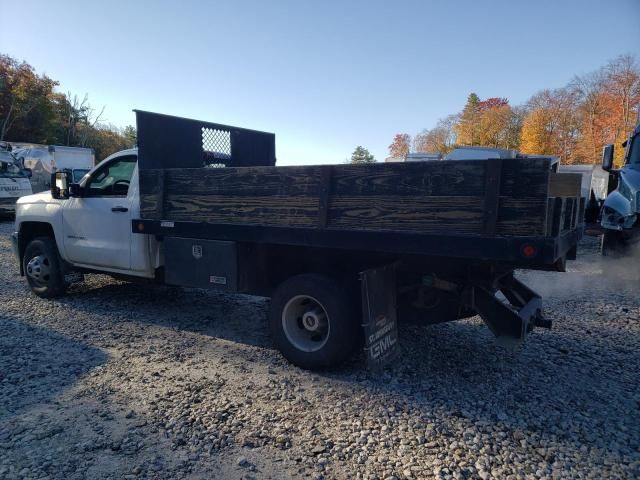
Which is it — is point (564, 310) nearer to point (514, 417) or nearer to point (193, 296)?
point (514, 417)

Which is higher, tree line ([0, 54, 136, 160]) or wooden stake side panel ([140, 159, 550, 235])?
tree line ([0, 54, 136, 160])

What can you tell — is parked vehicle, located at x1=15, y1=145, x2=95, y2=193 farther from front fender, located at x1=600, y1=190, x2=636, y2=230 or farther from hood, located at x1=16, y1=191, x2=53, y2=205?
front fender, located at x1=600, y1=190, x2=636, y2=230

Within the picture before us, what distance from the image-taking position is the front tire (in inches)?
238

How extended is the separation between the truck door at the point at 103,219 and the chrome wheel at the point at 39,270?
0.50 m

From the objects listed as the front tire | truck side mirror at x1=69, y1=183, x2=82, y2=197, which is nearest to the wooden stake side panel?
Answer: truck side mirror at x1=69, y1=183, x2=82, y2=197

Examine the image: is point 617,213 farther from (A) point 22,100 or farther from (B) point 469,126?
(B) point 469,126

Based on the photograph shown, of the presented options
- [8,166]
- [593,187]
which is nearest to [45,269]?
[8,166]

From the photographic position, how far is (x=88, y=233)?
5.64 meters

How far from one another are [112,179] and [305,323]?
343 centimetres

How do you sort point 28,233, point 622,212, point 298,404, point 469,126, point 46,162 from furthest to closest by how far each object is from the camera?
point 469,126 < point 46,162 < point 622,212 < point 28,233 < point 298,404

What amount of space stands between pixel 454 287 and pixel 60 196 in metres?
5.11

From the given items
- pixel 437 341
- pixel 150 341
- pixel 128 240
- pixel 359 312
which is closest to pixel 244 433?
pixel 359 312

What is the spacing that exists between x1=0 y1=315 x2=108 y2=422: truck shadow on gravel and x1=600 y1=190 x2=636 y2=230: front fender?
7811mm

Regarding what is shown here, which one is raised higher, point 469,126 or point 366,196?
point 469,126
